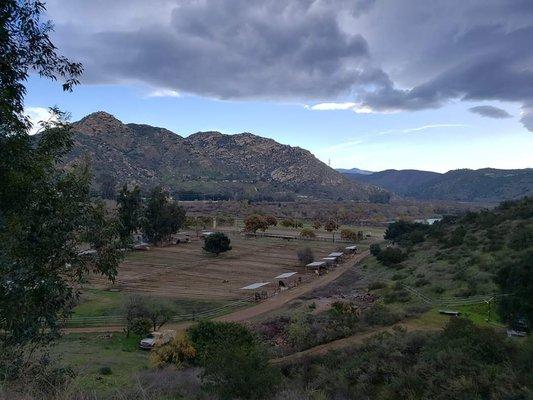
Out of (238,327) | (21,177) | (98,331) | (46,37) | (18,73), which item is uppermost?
(46,37)

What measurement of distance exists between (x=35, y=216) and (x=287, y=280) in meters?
48.2

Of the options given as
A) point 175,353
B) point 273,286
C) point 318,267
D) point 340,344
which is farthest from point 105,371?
point 318,267

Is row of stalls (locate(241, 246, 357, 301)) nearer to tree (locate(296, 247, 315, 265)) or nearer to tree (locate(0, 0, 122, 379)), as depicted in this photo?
A: tree (locate(296, 247, 315, 265))

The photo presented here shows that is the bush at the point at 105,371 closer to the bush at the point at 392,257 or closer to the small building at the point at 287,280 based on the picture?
the small building at the point at 287,280

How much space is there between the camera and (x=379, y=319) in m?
24.9

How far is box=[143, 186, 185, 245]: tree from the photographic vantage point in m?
80.6

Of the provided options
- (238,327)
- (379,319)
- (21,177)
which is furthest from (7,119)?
(379,319)

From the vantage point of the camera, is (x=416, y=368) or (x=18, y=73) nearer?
(x=18, y=73)

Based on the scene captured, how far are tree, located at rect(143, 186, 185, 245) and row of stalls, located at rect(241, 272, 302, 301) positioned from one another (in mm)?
32803

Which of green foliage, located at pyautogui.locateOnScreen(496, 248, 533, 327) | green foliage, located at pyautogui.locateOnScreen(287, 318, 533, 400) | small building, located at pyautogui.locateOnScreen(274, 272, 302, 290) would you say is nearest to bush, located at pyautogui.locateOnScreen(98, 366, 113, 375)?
green foliage, located at pyautogui.locateOnScreen(287, 318, 533, 400)

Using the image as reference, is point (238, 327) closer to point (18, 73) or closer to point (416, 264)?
point (18, 73)

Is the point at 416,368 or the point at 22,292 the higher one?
the point at 22,292

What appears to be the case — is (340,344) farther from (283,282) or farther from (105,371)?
(283,282)

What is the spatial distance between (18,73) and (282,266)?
59626mm
